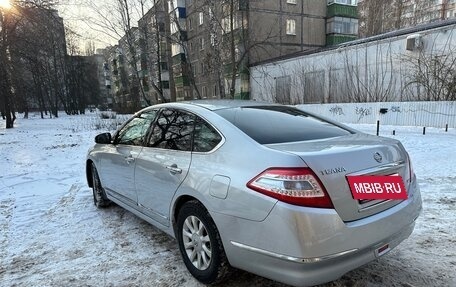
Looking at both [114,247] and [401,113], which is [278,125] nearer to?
[114,247]

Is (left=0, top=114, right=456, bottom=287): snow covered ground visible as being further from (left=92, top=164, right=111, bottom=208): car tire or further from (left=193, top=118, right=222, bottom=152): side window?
(left=193, top=118, right=222, bottom=152): side window

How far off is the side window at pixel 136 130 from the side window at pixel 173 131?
224 mm

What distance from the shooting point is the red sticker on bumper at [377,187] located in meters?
2.17

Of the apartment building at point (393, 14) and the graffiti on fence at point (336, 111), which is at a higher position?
the apartment building at point (393, 14)

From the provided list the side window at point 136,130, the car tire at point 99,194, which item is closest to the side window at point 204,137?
the side window at point 136,130

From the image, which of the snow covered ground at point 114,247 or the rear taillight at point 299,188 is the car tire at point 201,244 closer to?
the snow covered ground at point 114,247

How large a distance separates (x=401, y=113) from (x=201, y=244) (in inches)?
562

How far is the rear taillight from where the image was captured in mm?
2043

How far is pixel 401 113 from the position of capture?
47.1 ft

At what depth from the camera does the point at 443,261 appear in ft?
9.76

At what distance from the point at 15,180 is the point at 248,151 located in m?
6.40

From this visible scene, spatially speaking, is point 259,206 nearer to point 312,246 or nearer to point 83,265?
point 312,246

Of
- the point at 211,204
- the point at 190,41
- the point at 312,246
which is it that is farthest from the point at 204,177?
the point at 190,41

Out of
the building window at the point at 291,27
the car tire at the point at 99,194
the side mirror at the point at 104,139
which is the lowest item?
the car tire at the point at 99,194
